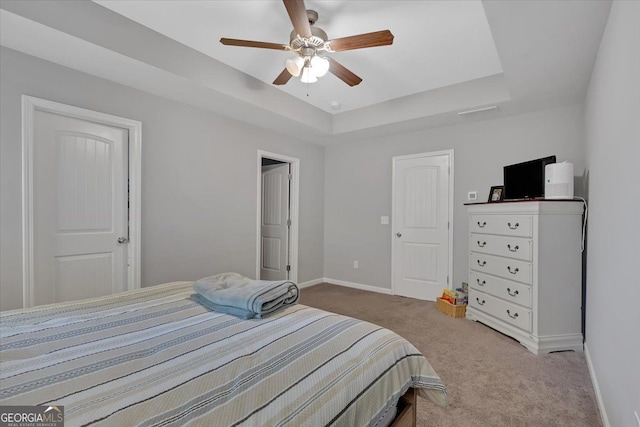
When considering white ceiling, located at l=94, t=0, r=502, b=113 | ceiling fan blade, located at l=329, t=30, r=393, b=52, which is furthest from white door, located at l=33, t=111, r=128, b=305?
ceiling fan blade, located at l=329, t=30, r=393, b=52

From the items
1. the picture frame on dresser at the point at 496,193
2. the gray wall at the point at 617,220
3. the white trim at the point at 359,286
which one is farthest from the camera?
the white trim at the point at 359,286

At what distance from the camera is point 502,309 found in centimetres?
285

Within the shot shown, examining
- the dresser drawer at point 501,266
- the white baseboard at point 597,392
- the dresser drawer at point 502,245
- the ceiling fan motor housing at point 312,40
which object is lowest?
the white baseboard at point 597,392

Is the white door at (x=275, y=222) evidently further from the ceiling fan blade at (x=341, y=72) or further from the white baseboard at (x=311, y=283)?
the ceiling fan blade at (x=341, y=72)

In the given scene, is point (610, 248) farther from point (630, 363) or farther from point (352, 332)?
point (352, 332)

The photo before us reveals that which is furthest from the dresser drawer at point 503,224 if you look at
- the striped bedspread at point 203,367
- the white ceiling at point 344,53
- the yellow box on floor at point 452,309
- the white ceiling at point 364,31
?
the striped bedspread at point 203,367

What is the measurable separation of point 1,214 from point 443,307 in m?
4.13

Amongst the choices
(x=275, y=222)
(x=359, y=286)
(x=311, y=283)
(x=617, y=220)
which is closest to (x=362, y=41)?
(x=617, y=220)

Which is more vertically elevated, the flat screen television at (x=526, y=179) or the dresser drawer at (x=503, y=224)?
the flat screen television at (x=526, y=179)

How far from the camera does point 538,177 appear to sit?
113 inches

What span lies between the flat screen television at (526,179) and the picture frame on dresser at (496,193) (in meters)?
0.14

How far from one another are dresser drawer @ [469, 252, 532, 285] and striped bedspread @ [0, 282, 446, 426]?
75.9 inches

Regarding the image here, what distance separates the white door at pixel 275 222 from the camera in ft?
15.1

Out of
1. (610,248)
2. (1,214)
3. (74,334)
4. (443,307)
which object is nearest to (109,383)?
(74,334)
